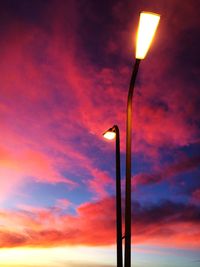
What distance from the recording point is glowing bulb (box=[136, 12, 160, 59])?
8752mm

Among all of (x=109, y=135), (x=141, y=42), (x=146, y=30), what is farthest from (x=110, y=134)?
(x=146, y=30)

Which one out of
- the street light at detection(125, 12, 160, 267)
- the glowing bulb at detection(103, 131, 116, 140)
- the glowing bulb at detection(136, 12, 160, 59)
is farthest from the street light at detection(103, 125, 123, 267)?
the glowing bulb at detection(136, 12, 160, 59)

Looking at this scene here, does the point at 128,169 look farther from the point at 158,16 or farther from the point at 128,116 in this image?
the point at 158,16

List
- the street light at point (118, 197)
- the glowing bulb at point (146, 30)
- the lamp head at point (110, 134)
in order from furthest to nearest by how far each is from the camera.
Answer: the lamp head at point (110, 134)
the street light at point (118, 197)
the glowing bulb at point (146, 30)

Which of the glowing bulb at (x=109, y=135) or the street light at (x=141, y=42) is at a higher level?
the glowing bulb at (x=109, y=135)

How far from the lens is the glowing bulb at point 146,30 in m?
8.75

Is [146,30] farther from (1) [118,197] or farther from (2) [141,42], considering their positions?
(1) [118,197]

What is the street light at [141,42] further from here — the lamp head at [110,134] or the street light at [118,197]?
the lamp head at [110,134]

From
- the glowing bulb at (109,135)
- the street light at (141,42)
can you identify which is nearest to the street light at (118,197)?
the glowing bulb at (109,135)

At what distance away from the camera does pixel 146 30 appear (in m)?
8.95

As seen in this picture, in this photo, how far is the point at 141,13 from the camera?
342 inches

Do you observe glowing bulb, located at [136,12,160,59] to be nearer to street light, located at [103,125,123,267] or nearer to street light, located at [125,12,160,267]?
street light, located at [125,12,160,267]

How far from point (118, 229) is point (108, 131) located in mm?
3116

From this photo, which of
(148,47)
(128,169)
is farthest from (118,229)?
(148,47)
